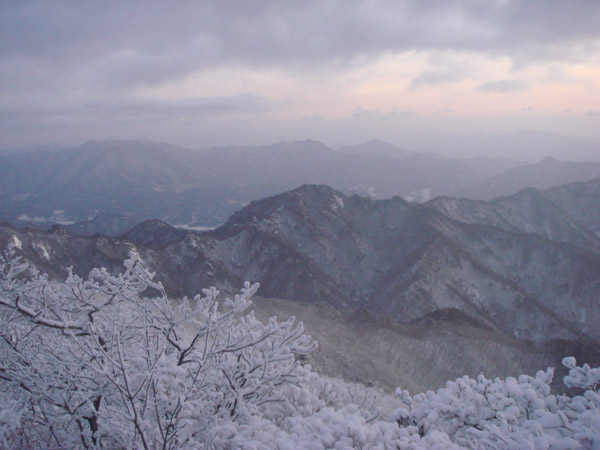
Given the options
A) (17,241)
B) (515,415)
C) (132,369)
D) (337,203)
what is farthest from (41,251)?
(515,415)

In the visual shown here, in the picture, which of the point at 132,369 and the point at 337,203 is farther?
the point at 337,203

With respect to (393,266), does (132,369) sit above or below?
above

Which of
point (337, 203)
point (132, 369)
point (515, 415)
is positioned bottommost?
point (337, 203)

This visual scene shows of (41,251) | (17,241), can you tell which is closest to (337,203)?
(41,251)

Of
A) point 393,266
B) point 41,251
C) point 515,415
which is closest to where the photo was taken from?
point 515,415

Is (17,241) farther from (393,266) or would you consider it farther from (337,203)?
(393,266)

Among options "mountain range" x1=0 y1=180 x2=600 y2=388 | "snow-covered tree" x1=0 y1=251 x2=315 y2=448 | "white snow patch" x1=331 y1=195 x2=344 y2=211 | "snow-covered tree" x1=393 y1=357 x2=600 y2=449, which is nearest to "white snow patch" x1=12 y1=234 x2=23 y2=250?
"mountain range" x1=0 y1=180 x2=600 y2=388

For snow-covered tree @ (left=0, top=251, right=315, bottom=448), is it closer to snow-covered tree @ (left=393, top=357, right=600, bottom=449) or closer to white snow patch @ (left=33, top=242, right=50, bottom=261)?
snow-covered tree @ (left=393, top=357, right=600, bottom=449)

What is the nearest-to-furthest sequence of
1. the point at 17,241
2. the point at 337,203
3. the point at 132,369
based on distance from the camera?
the point at 132,369 < the point at 17,241 < the point at 337,203

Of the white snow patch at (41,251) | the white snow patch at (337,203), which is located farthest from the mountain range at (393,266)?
the white snow patch at (337,203)

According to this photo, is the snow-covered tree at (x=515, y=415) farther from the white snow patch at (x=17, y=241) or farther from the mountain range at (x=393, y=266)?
the white snow patch at (x=17, y=241)

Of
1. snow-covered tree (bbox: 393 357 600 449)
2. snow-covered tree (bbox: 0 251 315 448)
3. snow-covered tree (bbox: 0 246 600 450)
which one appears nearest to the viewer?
snow-covered tree (bbox: 393 357 600 449)
